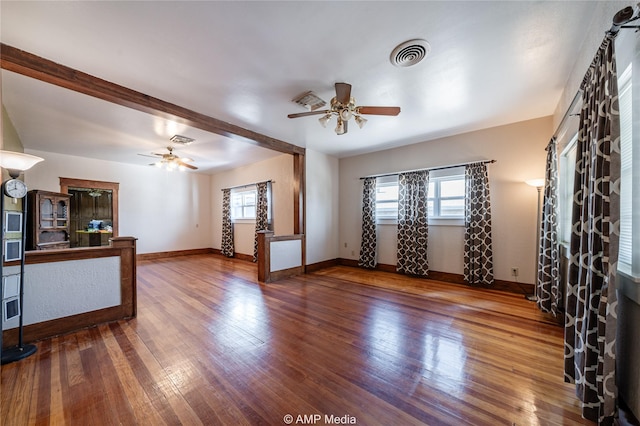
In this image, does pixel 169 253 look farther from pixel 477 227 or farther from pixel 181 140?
pixel 477 227

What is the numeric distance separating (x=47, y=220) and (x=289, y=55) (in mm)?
5994

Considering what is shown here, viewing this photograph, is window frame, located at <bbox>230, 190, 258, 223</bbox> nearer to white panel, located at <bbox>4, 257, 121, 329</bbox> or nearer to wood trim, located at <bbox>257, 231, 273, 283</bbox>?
wood trim, located at <bbox>257, 231, 273, 283</bbox>

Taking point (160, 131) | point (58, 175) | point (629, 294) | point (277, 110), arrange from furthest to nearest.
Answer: point (58, 175)
point (160, 131)
point (277, 110)
point (629, 294)

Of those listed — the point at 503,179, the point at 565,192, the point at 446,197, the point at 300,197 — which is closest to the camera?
the point at 565,192

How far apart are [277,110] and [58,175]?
5.69 meters

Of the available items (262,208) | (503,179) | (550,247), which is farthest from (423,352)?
(262,208)

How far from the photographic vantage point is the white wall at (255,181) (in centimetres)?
570

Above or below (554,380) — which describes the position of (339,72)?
above

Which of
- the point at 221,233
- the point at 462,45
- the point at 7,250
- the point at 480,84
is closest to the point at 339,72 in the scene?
the point at 462,45

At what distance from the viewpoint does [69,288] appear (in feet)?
8.35

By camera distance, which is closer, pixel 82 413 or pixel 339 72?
pixel 82 413

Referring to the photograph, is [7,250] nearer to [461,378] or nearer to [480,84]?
[461,378]

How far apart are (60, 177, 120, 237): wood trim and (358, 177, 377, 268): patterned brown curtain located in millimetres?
6161

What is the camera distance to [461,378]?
1814 millimetres
